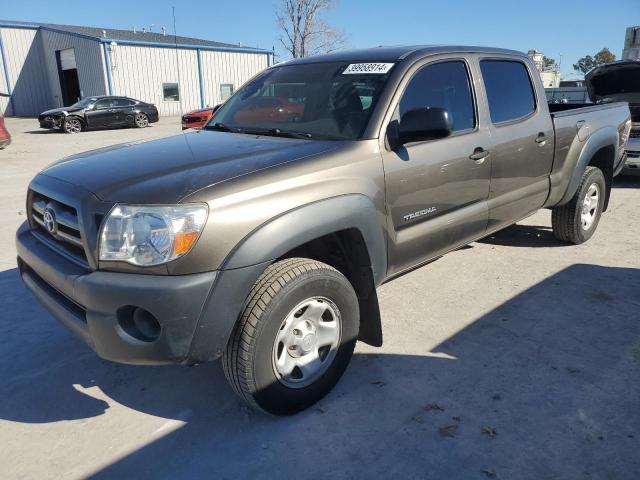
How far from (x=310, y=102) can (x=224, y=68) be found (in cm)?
3089

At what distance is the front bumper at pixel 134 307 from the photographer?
2.16m

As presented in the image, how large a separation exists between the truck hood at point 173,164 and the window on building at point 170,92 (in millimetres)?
28779

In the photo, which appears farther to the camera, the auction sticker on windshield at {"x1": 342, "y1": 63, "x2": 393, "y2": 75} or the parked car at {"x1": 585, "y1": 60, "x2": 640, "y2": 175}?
the parked car at {"x1": 585, "y1": 60, "x2": 640, "y2": 175}

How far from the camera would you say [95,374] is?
10.3 feet

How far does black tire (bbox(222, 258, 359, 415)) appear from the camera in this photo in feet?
7.85

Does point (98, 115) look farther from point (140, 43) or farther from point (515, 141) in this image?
point (515, 141)

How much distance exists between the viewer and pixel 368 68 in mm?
3297

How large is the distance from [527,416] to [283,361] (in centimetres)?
130

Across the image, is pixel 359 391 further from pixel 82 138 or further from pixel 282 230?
pixel 82 138

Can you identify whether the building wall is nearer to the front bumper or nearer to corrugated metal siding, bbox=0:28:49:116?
the front bumper

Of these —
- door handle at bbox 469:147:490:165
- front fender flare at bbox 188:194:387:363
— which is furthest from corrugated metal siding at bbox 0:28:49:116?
front fender flare at bbox 188:194:387:363

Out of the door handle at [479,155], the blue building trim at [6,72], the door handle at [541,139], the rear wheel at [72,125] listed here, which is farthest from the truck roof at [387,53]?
the blue building trim at [6,72]

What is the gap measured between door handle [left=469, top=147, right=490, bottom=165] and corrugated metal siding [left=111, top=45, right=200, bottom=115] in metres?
28.1

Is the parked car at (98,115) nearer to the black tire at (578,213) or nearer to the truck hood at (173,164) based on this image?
the truck hood at (173,164)
